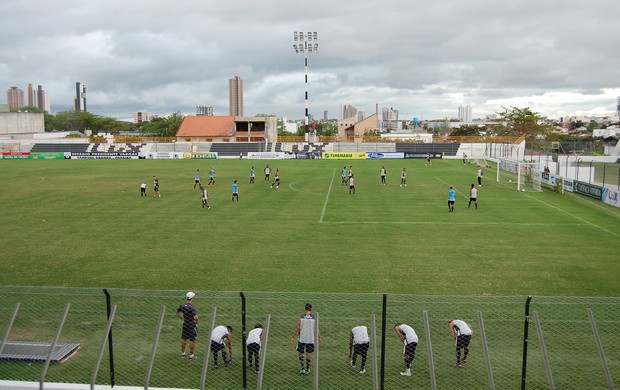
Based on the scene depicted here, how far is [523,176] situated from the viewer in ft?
136

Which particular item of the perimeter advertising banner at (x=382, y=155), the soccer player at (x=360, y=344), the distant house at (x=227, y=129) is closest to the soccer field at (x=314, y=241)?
the soccer player at (x=360, y=344)

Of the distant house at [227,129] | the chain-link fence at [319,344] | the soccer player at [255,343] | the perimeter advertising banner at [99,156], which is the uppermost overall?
the distant house at [227,129]

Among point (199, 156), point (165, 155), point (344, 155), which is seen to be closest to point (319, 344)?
point (344, 155)

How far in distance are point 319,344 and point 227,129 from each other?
102831 mm

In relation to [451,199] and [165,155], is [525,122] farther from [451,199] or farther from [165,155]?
[451,199]

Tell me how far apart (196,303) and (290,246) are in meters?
7.90

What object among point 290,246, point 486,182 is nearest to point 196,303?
point 290,246

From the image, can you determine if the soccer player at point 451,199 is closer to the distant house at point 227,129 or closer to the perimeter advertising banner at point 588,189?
the perimeter advertising banner at point 588,189

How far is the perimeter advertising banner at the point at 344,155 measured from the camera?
7488cm

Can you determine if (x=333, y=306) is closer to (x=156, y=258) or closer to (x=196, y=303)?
(x=196, y=303)

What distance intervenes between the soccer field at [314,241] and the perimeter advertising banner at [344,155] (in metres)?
37.1

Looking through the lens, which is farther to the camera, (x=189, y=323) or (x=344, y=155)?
(x=344, y=155)

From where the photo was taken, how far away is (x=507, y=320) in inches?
455

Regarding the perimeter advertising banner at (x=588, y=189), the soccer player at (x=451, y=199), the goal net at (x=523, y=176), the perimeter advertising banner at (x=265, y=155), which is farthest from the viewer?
the perimeter advertising banner at (x=265, y=155)
